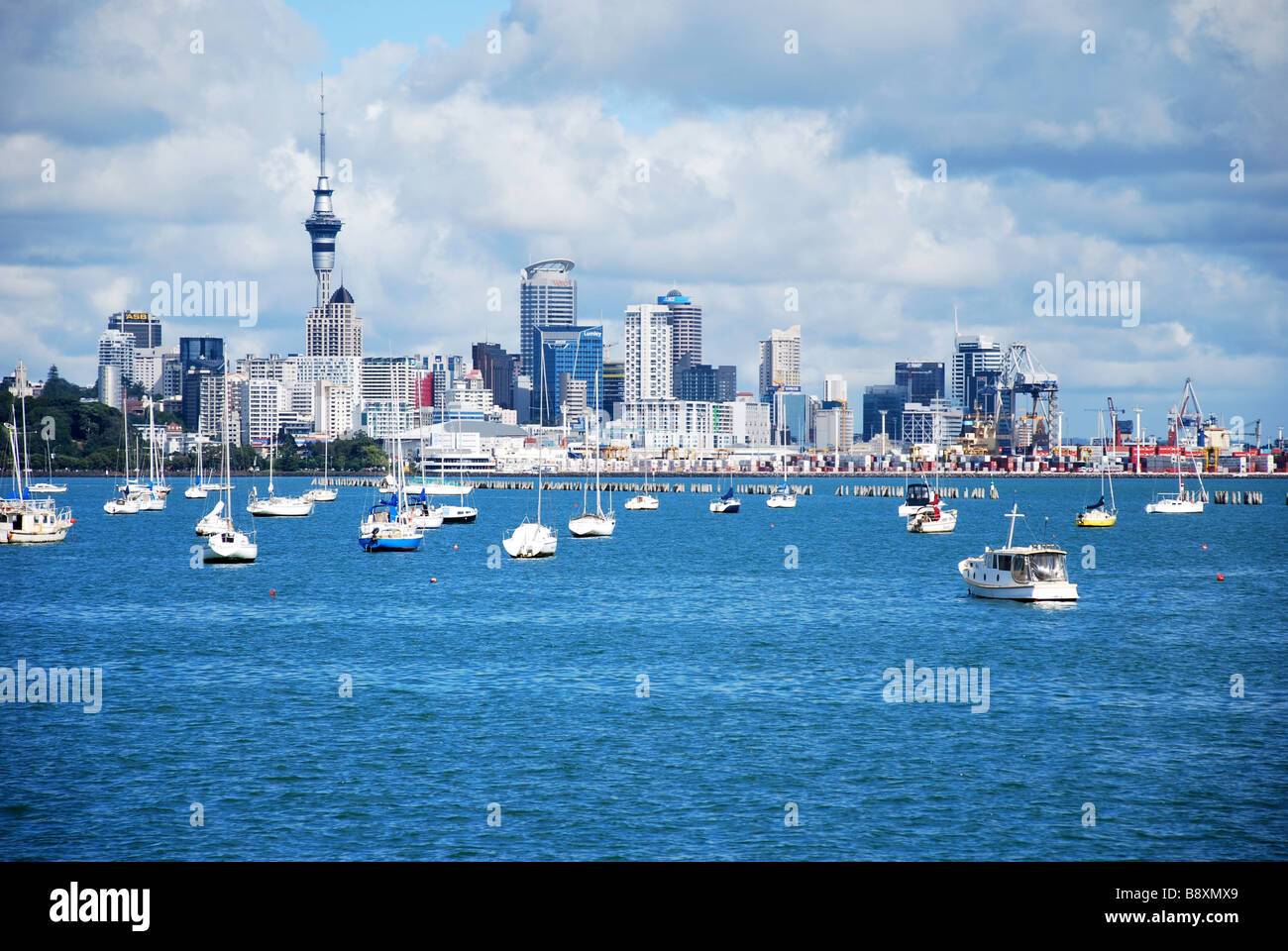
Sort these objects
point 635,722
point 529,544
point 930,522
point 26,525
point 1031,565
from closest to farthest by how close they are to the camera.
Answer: point 635,722 → point 1031,565 → point 529,544 → point 26,525 → point 930,522

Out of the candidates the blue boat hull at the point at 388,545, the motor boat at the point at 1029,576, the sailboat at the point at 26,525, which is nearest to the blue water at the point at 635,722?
the motor boat at the point at 1029,576

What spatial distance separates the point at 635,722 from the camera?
3781 cm

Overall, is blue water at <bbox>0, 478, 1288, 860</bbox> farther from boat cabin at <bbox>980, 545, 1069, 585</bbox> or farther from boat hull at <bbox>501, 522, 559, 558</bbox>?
boat hull at <bbox>501, 522, 559, 558</bbox>

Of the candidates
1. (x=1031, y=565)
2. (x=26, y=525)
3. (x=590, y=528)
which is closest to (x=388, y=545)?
(x=590, y=528)

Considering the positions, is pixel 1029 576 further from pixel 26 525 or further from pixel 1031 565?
pixel 26 525

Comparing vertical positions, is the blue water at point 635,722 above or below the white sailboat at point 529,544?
below

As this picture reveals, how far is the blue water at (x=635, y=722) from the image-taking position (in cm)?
2678

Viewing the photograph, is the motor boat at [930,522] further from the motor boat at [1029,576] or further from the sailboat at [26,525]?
the sailboat at [26,525]

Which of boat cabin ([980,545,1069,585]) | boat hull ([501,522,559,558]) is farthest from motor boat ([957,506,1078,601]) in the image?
boat hull ([501,522,559,558])

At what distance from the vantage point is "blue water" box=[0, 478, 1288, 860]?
26781 millimetres

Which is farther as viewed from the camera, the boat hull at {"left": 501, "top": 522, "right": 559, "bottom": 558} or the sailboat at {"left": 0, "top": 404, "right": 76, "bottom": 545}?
the sailboat at {"left": 0, "top": 404, "right": 76, "bottom": 545}

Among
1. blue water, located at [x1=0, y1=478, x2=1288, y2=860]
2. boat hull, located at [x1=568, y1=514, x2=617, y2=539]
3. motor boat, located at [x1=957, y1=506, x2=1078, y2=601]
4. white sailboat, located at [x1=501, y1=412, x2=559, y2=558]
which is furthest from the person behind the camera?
boat hull, located at [x1=568, y1=514, x2=617, y2=539]

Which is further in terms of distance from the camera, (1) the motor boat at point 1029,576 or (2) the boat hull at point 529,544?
(2) the boat hull at point 529,544

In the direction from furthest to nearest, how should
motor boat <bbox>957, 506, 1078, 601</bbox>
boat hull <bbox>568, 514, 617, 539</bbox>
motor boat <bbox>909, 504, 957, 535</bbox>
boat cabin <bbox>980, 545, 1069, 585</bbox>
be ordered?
motor boat <bbox>909, 504, 957, 535</bbox>
boat hull <bbox>568, 514, 617, 539</bbox>
boat cabin <bbox>980, 545, 1069, 585</bbox>
motor boat <bbox>957, 506, 1078, 601</bbox>
